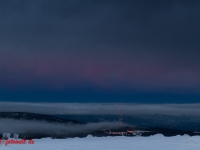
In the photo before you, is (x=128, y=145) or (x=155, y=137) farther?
(x=155, y=137)

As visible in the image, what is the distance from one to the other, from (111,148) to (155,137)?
7.05 m

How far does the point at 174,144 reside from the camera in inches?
860

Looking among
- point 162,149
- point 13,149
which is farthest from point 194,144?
point 13,149

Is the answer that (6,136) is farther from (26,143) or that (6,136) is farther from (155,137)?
(155,137)

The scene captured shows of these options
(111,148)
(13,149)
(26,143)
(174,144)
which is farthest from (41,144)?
(174,144)

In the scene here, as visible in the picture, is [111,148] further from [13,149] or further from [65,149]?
[13,149]

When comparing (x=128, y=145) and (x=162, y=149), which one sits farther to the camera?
(x=128, y=145)

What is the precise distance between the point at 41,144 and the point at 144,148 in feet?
22.9

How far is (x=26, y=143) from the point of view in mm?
21312

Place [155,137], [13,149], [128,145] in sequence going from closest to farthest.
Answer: [13,149] → [128,145] → [155,137]

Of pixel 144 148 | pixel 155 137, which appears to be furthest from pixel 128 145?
pixel 155 137

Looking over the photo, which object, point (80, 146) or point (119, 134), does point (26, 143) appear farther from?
point (119, 134)

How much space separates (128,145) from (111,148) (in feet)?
5.52

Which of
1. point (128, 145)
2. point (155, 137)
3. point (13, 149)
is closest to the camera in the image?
point (13, 149)
